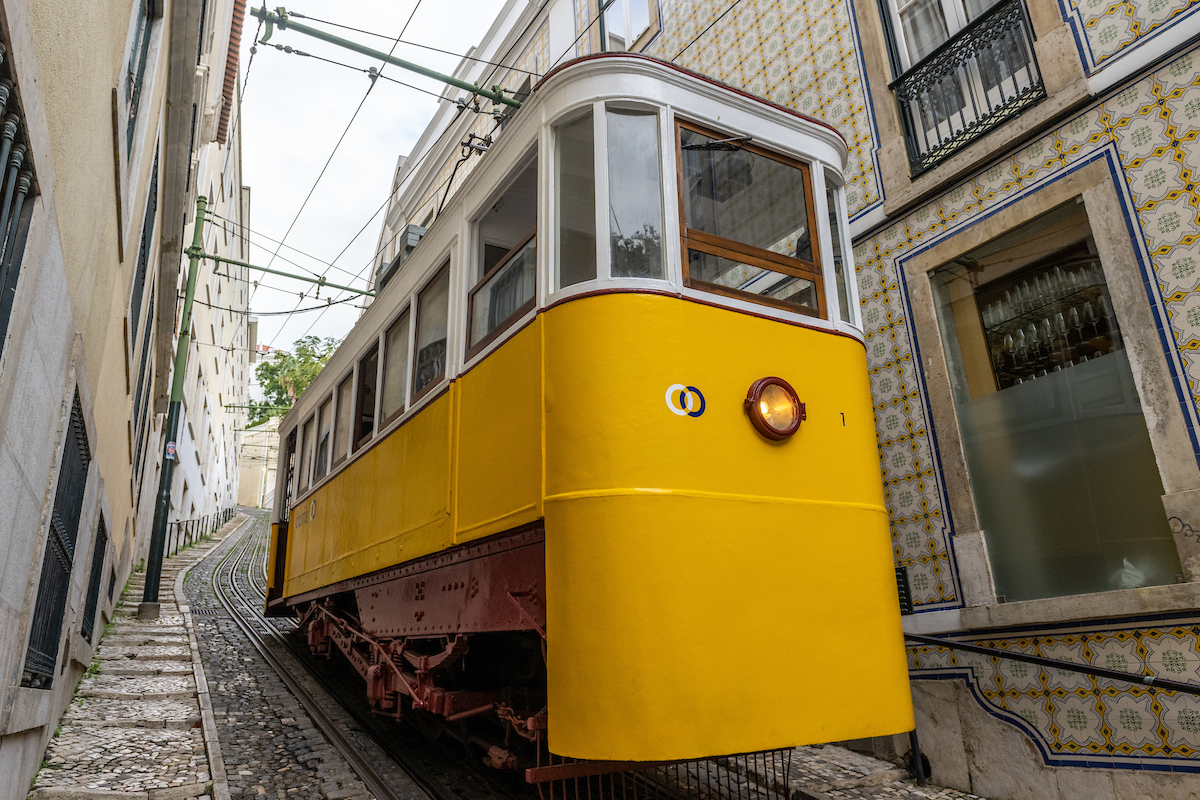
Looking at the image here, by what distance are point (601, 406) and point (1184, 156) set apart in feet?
11.8

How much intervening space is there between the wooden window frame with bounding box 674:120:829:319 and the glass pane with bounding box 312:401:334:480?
4433 mm

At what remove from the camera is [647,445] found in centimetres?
301

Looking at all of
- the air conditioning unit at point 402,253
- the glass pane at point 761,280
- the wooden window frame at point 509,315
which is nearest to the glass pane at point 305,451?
the air conditioning unit at point 402,253

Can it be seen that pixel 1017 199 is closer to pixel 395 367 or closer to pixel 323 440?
pixel 395 367

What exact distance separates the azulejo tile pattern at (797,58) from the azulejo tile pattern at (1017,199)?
767 mm

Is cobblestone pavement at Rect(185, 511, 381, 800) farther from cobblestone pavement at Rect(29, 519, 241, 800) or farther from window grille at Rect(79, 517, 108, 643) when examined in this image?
window grille at Rect(79, 517, 108, 643)

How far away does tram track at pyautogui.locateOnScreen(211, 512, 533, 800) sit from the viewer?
4.30 metres

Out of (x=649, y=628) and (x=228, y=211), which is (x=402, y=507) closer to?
(x=649, y=628)

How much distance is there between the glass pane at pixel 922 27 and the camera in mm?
5731

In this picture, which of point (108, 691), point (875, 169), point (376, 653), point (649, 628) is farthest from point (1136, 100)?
point (108, 691)

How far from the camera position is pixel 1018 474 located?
4.77 m

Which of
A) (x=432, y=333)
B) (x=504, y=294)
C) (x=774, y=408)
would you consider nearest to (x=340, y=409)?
(x=432, y=333)

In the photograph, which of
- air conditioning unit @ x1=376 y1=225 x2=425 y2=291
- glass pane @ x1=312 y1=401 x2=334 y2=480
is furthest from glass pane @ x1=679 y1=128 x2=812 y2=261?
glass pane @ x1=312 y1=401 x2=334 y2=480

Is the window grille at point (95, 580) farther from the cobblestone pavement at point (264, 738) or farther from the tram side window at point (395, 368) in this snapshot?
the tram side window at point (395, 368)
